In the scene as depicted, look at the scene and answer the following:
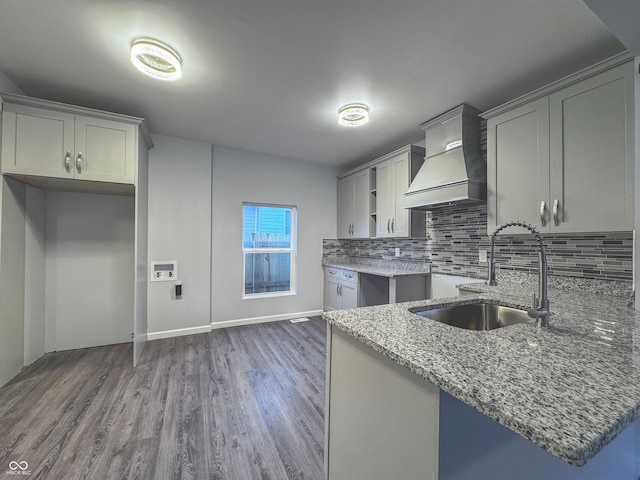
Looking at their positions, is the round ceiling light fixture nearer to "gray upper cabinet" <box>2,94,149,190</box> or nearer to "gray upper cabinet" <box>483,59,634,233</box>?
"gray upper cabinet" <box>483,59,634,233</box>

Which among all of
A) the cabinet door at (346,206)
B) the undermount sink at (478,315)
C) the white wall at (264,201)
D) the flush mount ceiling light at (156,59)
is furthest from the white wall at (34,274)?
the cabinet door at (346,206)

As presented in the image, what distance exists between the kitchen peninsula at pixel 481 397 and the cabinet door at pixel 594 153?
0.79m

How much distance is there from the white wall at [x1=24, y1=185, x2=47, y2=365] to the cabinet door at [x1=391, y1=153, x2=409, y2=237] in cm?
388

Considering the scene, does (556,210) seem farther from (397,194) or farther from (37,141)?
(37,141)

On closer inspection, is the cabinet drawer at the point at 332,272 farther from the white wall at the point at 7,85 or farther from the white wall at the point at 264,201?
the white wall at the point at 7,85

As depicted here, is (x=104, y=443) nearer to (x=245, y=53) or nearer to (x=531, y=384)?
(x=531, y=384)

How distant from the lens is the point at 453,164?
8.29ft

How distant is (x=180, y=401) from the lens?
2033 mm

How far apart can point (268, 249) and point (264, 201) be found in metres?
0.75

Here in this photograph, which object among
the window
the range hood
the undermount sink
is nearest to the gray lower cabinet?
the undermount sink

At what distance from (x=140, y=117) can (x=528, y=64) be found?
355 centimetres

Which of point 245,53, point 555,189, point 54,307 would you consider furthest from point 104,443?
point 555,189

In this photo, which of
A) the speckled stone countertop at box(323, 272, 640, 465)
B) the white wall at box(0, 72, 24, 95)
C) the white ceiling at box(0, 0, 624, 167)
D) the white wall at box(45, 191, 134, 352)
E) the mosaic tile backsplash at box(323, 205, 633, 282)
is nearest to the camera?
the speckled stone countertop at box(323, 272, 640, 465)

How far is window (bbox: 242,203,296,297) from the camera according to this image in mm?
4035
